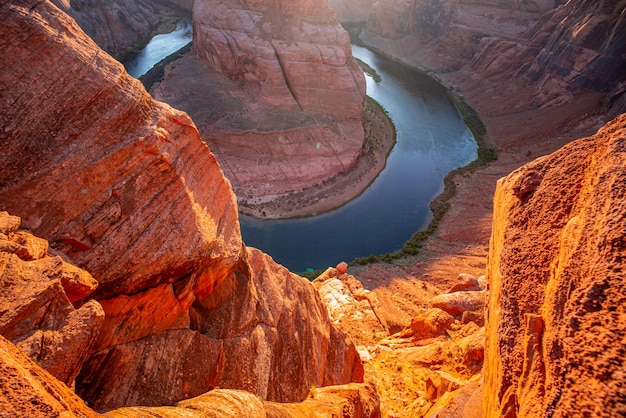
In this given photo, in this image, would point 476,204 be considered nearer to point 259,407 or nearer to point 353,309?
point 353,309

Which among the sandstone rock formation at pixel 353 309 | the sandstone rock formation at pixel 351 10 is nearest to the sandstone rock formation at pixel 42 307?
the sandstone rock formation at pixel 353 309

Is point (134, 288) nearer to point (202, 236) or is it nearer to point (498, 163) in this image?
point (202, 236)

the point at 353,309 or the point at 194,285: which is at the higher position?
the point at 353,309

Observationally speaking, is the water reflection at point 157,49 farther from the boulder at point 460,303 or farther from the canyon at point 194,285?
the canyon at point 194,285

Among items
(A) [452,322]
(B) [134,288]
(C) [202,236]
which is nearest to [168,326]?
(B) [134,288]

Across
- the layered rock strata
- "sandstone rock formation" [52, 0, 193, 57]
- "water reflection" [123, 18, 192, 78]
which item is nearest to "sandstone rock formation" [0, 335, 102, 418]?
the layered rock strata

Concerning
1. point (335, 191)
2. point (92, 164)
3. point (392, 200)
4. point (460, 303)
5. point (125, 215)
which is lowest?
point (125, 215)

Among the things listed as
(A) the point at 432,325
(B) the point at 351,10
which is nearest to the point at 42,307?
(A) the point at 432,325
